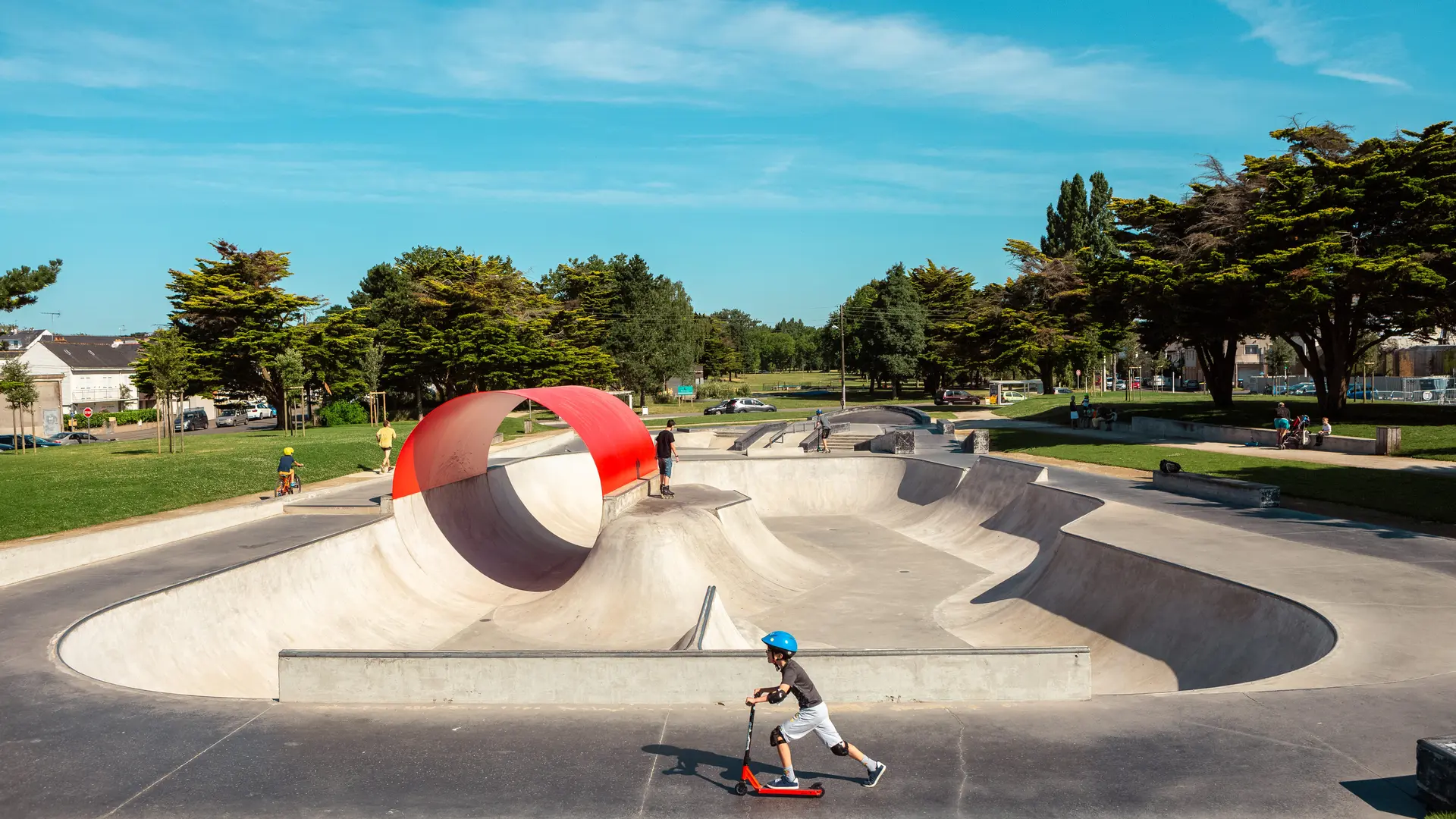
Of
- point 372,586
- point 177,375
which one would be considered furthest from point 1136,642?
Answer: point 177,375

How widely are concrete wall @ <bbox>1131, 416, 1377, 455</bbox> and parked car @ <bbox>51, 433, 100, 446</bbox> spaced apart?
50483mm

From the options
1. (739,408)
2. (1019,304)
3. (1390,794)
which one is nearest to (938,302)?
(1019,304)

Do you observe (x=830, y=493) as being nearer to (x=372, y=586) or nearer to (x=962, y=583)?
(x=962, y=583)

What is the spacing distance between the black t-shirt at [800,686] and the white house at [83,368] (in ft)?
278

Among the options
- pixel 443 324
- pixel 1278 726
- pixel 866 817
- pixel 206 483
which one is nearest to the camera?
pixel 866 817

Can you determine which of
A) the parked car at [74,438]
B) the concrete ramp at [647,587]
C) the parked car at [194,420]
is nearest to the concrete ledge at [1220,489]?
the concrete ramp at [647,587]

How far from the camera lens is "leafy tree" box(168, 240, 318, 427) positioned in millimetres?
50906

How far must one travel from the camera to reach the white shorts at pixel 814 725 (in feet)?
22.1

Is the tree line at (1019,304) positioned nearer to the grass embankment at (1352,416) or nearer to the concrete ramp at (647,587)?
the grass embankment at (1352,416)

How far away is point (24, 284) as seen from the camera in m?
27.0

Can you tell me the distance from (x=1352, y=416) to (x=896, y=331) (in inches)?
1787

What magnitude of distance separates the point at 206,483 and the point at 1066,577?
69.2 feet

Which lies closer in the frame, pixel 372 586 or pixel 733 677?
pixel 733 677

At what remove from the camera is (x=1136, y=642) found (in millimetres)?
12695
